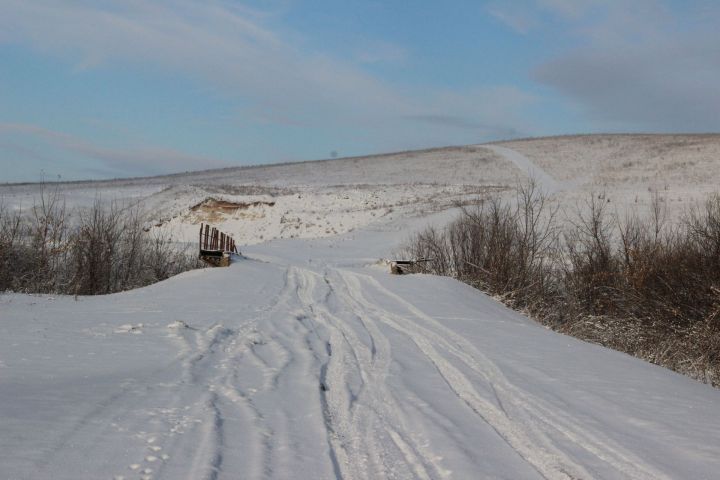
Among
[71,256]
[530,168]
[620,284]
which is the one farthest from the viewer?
[530,168]

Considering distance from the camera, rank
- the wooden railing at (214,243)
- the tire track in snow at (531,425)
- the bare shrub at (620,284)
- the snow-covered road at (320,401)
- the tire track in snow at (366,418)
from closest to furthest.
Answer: the snow-covered road at (320,401)
the tire track in snow at (366,418)
the tire track in snow at (531,425)
the bare shrub at (620,284)
the wooden railing at (214,243)

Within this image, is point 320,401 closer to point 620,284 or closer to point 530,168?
point 620,284

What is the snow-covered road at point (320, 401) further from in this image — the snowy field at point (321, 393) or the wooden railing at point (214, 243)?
the wooden railing at point (214, 243)

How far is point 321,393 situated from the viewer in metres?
5.10

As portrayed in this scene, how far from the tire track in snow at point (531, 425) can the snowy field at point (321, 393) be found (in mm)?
20

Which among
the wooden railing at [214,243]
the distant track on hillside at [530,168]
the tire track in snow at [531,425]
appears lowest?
the tire track in snow at [531,425]

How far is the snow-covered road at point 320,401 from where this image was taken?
136 inches

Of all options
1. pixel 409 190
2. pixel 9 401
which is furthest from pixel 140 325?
pixel 409 190

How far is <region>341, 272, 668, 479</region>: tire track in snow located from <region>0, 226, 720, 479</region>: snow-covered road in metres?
0.02

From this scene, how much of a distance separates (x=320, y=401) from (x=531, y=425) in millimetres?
1703

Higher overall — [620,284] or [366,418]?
[620,284]

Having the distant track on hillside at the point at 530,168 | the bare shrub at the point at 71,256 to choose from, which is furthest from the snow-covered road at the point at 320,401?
the distant track on hillside at the point at 530,168

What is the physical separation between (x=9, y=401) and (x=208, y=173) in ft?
231

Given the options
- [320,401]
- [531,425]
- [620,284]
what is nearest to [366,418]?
[320,401]
